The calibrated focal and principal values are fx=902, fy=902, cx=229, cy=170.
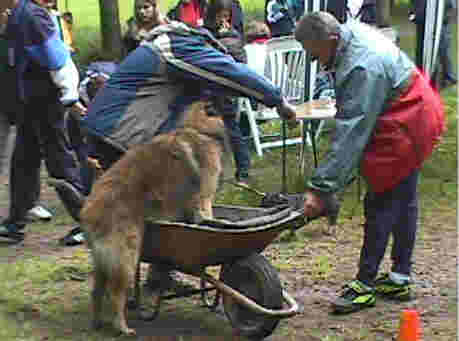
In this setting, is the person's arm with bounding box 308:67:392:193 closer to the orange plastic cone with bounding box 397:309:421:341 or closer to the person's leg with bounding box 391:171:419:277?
the person's leg with bounding box 391:171:419:277

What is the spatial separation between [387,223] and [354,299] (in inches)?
21.1

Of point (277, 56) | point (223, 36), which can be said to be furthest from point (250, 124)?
point (223, 36)

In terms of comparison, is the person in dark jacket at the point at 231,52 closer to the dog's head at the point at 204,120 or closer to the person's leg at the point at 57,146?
the person's leg at the point at 57,146

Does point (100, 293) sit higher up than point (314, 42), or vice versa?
point (314, 42)

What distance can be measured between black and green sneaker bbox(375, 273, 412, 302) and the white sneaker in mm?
3368

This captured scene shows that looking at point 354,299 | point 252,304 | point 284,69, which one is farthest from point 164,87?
point 284,69

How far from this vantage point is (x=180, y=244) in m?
5.07

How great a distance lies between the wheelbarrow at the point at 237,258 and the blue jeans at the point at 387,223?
66cm

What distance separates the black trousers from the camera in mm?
7258

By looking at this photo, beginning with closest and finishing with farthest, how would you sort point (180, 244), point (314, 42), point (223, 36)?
point (180, 244) → point (314, 42) → point (223, 36)

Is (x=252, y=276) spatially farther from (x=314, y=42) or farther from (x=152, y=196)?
(x=314, y=42)

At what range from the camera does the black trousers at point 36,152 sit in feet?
23.8

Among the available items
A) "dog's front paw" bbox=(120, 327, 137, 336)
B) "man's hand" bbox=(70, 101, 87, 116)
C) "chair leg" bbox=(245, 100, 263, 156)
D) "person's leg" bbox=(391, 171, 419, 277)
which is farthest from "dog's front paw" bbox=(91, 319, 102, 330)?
"chair leg" bbox=(245, 100, 263, 156)

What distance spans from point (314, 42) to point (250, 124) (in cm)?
495
